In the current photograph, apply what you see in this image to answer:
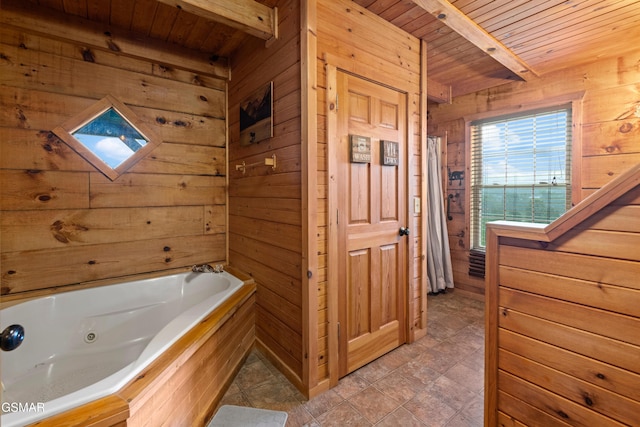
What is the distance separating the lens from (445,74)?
121 inches

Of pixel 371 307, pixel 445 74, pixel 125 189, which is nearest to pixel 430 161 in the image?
pixel 445 74

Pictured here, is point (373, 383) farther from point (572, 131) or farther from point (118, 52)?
point (118, 52)

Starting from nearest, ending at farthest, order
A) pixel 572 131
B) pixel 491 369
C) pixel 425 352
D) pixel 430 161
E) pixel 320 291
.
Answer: pixel 491 369 < pixel 320 291 < pixel 425 352 < pixel 572 131 < pixel 430 161

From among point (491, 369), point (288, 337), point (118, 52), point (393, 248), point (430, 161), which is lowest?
point (288, 337)

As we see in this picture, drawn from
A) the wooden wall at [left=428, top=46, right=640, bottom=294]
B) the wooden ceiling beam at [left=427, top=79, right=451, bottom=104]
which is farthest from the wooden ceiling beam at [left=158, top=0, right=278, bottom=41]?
the wooden wall at [left=428, top=46, right=640, bottom=294]

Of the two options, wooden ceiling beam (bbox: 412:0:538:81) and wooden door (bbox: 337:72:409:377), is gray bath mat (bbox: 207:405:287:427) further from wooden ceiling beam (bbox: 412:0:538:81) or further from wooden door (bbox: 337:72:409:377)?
wooden ceiling beam (bbox: 412:0:538:81)

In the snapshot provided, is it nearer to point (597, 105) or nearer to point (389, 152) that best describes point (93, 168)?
point (389, 152)

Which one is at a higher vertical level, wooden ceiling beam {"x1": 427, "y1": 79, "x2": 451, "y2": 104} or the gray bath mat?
wooden ceiling beam {"x1": 427, "y1": 79, "x2": 451, "y2": 104}

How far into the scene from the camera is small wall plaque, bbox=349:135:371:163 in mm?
1925

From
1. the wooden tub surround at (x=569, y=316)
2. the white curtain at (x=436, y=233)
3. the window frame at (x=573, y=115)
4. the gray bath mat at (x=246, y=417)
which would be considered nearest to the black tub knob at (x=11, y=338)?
the gray bath mat at (x=246, y=417)

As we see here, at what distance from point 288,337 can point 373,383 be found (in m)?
0.65

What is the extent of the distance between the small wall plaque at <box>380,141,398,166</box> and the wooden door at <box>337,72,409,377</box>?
0.01 meters

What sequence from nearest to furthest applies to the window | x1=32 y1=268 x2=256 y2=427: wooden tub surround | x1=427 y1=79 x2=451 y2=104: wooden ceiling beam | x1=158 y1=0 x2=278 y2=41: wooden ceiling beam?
1. x1=32 y1=268 x2=256 y2=427: wooden tub surround
2. x1=158 y1=0 x2=278 y2=41: wooden ceiling beam
3. the window
4. x1=427 y1=79 x2=451 y2=104: wooden ceiling beam

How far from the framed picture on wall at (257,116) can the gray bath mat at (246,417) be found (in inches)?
68.9
